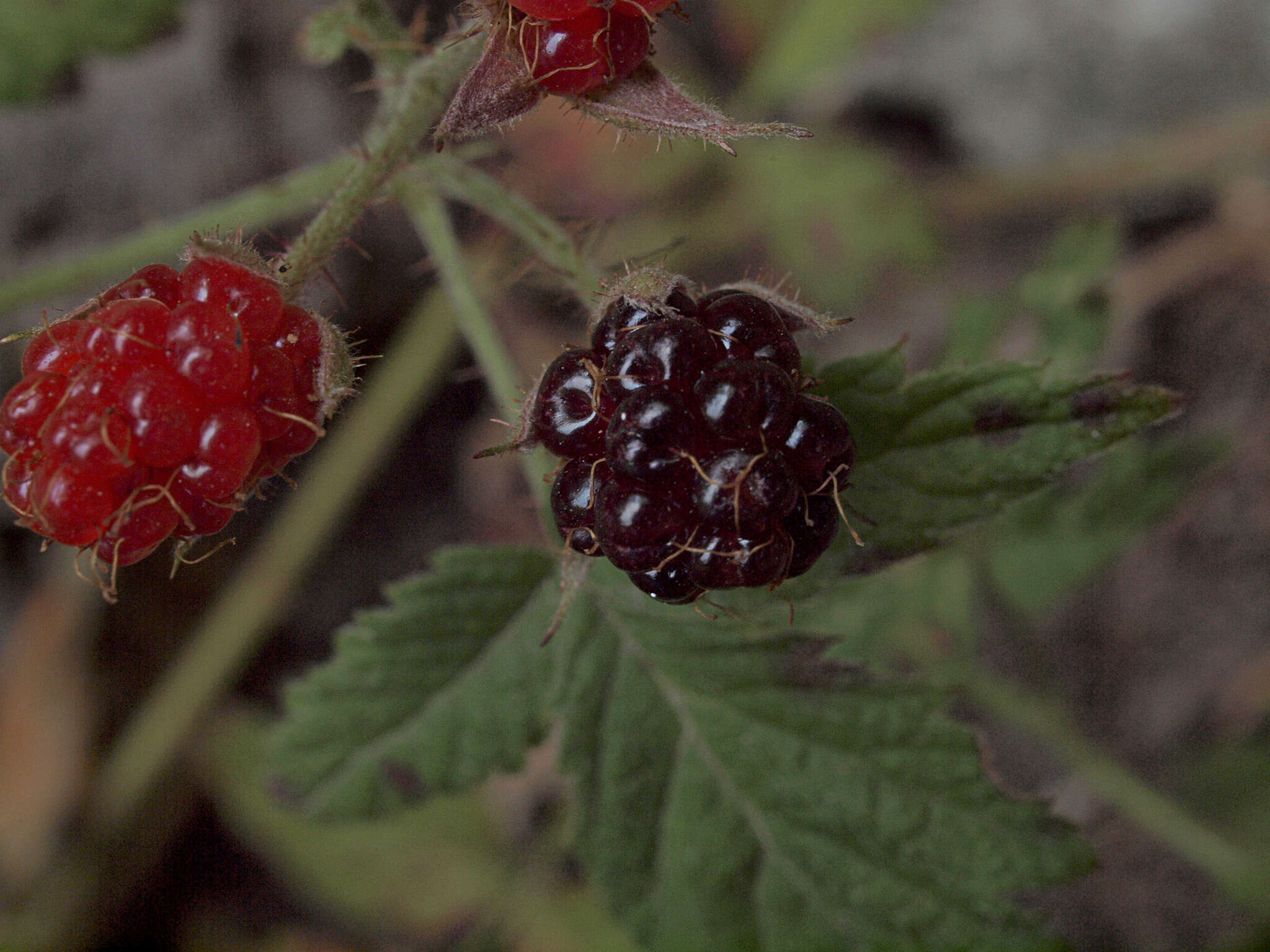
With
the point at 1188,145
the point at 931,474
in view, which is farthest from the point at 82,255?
the point at 1188,145

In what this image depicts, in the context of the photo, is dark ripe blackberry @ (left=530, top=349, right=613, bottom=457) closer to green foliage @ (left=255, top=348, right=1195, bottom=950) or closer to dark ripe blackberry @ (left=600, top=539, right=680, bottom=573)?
dark ripe blackberry @ (left=600, top=539, right=680, bottom=573)

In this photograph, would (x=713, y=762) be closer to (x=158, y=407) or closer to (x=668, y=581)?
(x=668, y=581)

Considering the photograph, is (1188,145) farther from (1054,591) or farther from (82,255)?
(82,255)

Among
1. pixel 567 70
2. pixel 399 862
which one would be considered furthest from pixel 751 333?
pixel 399 862

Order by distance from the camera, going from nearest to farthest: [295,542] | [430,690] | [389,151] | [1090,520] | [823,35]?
[389,151]
[430,690]
[1090,520]
[295,542]
[823,35]

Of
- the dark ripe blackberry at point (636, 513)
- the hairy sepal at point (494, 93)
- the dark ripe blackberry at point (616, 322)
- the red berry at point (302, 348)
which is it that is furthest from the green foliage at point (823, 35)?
the dark ripe blackberry at point (636, 513)


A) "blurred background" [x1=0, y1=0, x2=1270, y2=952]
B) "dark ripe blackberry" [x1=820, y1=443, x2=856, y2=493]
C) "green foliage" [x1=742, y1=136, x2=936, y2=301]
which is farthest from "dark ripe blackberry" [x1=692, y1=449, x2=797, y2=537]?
"green foliage" [x1=742, y1=136, x2=936, y2=301]

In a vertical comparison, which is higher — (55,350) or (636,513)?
(55,350)
